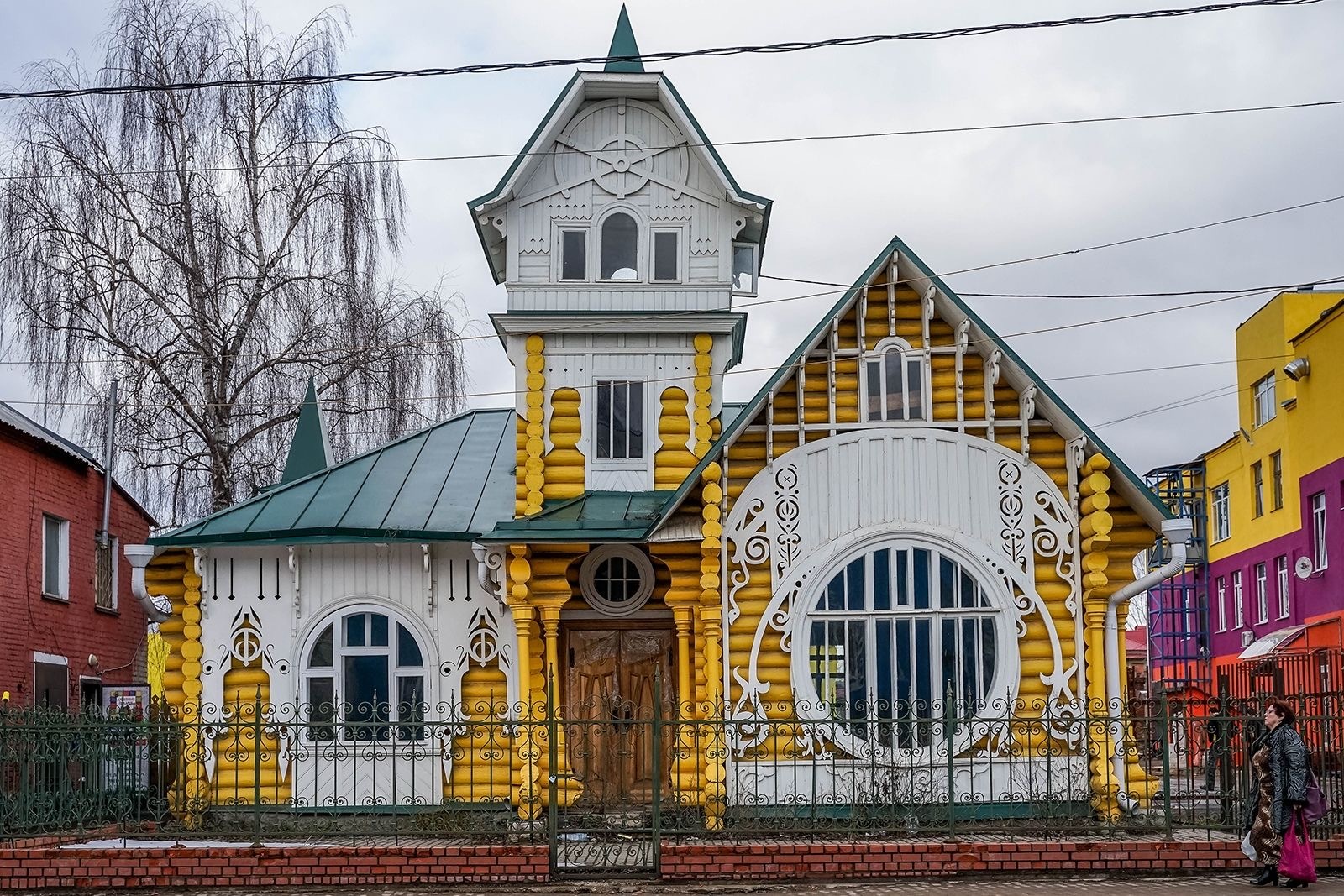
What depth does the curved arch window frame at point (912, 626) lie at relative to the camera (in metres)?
17.4

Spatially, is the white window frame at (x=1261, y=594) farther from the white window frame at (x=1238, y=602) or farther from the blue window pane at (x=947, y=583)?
the blue window pane at (x=947, y=583)

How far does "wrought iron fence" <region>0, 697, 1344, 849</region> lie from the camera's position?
50.3 feet

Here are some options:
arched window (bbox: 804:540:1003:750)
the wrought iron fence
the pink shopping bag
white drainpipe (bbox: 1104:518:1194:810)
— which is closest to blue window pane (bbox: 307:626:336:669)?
the wrought iron fence

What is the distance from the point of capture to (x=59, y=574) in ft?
91.3

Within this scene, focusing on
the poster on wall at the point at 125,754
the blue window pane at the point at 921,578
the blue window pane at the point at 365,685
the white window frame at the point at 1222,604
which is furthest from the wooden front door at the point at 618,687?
the white window frame at the point at 1222,604

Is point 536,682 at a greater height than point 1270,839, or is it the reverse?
point 536,682

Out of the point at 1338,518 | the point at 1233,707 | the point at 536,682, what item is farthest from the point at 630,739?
the point at 1338,518

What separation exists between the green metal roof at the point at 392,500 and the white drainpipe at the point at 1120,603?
753cm

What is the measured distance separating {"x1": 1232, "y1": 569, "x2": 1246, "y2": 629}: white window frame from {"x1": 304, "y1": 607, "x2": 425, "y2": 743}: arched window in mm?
28901

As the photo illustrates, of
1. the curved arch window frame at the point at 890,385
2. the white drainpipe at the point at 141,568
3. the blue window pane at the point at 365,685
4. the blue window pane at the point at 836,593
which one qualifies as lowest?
the blue window pane at the point at 365,685

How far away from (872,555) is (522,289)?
570 centimetres

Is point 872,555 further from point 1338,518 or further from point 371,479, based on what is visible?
point 1338,518

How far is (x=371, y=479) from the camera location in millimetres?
20469

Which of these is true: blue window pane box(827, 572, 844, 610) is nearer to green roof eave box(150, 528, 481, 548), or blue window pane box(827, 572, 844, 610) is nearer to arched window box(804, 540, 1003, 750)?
arched window box(804, 540, 1003, 750)
